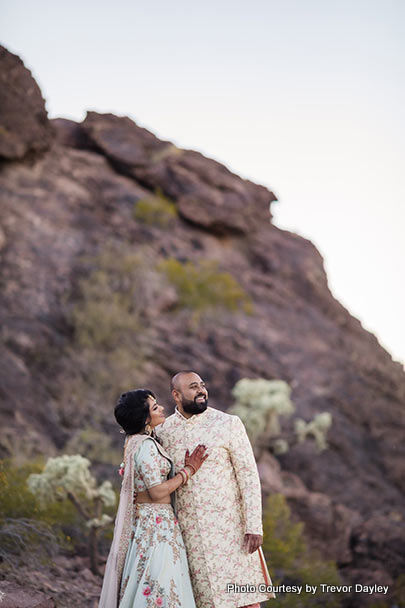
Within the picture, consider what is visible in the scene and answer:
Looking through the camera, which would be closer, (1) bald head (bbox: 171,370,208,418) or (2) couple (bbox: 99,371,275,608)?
(2) couple (bbox: 99,371,275,608)

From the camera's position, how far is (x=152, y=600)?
142 inches

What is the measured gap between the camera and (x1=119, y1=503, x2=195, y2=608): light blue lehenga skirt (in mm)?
3658

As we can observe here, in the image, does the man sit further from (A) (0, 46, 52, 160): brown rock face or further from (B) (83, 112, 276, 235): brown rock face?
(B) (83, 112, 276, 235): brown rock face

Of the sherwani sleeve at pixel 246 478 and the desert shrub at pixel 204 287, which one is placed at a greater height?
the desert shrub at pixel 204 287

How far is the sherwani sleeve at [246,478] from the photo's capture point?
3963mm

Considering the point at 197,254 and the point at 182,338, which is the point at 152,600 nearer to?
the point at 182,338

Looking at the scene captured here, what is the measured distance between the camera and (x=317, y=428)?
13.4 metres

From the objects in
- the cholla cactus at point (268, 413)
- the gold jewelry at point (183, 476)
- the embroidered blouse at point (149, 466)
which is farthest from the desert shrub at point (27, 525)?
the cholla cactus at point (268, 413)

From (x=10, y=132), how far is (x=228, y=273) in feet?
22.7

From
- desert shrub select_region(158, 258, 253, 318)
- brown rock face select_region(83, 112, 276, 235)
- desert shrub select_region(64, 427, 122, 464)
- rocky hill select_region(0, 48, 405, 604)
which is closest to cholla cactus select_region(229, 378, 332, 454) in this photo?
rocky hill select_region(0, 48, 405, 604)

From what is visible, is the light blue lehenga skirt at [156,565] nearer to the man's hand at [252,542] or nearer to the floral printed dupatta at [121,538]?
the floral printed dupatta at [121,538]

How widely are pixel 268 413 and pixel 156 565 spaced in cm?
885

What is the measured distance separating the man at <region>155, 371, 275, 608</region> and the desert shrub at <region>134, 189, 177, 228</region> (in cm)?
1260

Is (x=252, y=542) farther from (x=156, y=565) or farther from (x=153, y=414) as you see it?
(x=153, y=414)
